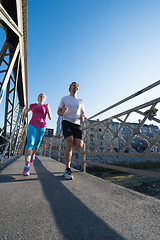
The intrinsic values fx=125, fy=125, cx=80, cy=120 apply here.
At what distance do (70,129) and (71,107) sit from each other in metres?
0.49

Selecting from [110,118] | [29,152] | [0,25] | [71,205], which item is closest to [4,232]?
[71,205]

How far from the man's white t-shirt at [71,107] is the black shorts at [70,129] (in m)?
0.08

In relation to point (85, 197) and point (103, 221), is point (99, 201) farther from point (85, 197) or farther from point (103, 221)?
point (103, 221)

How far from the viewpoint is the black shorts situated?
2545 millimetres

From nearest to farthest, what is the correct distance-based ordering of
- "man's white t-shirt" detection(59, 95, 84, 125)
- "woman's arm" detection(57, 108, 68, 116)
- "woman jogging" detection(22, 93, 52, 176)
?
"woman's arm" detection(57, 108, 68, 116) → "man's white t-shirt" detection(59, 95, 84, 125) → "woman jogging" detection(22, 93, 52, 176)

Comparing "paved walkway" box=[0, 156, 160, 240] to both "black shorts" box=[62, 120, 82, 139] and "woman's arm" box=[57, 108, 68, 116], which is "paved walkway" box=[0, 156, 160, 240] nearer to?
"black shorts" box=[62, 120, 82, 139]

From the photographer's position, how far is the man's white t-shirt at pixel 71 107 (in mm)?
2680

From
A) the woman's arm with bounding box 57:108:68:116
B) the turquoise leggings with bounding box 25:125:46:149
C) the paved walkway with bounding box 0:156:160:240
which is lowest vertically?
the paved walkway with bounding box 0:156:160:240

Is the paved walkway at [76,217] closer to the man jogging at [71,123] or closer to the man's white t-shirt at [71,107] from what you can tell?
the man jogging at [71,123]

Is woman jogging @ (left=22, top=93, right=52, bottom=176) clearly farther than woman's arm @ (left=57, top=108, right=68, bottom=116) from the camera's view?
Yes

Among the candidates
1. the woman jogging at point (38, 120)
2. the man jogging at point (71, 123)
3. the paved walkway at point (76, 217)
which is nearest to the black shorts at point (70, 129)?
the man jogging at point (71, 123)

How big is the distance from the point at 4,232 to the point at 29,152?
2.03 metres

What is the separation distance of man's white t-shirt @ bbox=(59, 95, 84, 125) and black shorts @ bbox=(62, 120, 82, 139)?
0.27 feet

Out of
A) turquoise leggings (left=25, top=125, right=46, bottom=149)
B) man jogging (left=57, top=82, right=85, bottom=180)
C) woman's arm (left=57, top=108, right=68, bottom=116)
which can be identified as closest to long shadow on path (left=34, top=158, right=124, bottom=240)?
man jogging (left=57, top=82, right=85, bottom=180)
